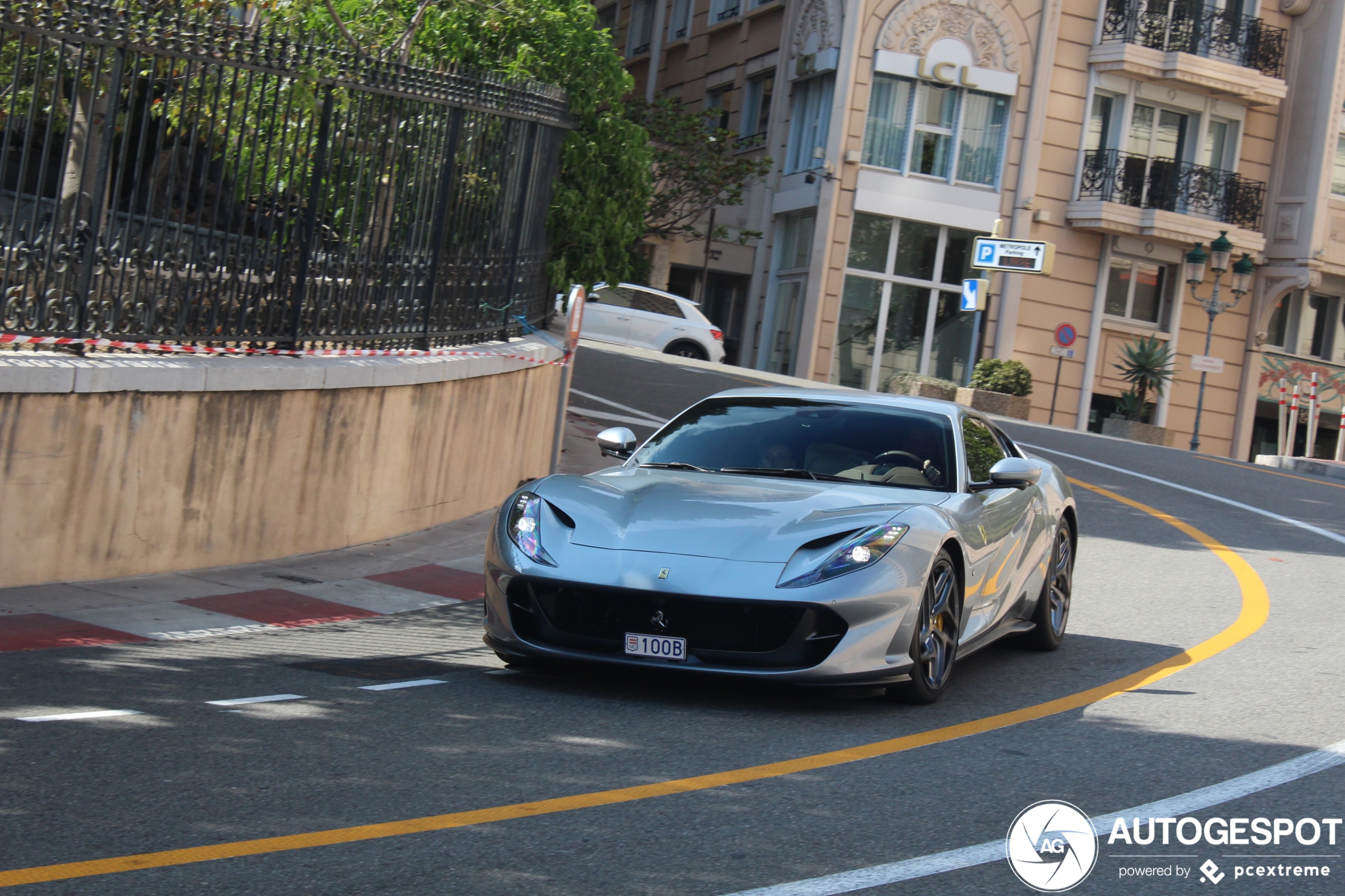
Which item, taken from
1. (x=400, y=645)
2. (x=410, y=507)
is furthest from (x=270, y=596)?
(x=410, y=507)

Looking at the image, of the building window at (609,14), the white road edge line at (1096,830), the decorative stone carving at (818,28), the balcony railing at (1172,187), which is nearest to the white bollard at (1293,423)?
the balcony railing at (1172,187)

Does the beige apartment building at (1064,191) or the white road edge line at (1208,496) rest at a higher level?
the beige apartment building at (1064,191)

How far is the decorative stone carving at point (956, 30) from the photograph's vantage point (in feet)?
113

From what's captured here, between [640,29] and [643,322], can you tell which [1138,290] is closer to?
[643,322]

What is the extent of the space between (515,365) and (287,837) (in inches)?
322

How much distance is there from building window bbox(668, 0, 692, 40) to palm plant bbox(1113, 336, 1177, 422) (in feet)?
52.9

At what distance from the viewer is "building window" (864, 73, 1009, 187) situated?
34.8 m

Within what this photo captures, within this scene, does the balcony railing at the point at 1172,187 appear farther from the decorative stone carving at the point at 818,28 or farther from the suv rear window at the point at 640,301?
the suv rear window at the point at 640,301

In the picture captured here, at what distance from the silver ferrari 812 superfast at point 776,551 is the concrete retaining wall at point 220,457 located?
2.55 metres

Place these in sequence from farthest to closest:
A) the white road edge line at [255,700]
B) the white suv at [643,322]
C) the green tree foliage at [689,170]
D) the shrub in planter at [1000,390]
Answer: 1. the green tree foliage at [689,170]
2. the white suv at [643,322]
3. the shrub in planter at [1000,390]
4. the white road edge line at [255,700]

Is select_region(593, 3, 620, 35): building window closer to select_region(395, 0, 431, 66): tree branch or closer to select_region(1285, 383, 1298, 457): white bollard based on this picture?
select_region(1285, 383, 1298, 457): white bollard

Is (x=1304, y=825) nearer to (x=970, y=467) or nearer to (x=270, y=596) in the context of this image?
(x=970, y=467)

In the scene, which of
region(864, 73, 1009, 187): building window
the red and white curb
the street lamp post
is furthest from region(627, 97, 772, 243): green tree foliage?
the red and white curb

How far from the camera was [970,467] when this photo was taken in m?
7.42
